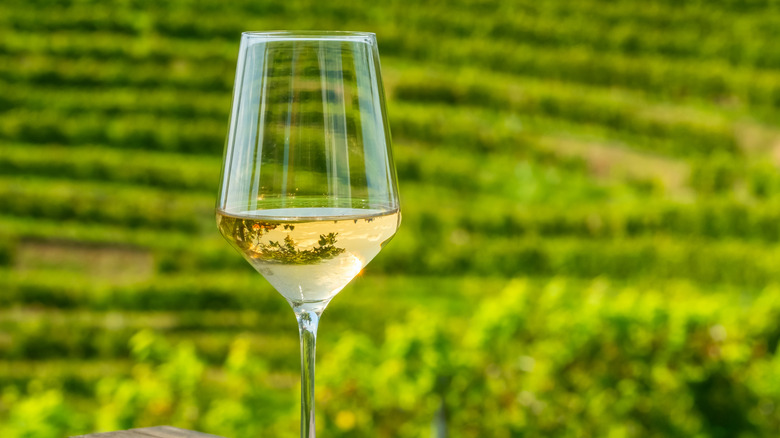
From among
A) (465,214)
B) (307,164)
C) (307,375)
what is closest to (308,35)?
(307,164)

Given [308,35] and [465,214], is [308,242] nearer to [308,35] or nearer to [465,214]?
[308,35]

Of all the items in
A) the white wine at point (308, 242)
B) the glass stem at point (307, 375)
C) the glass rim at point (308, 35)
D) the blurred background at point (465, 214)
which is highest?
the glass rim at point (308, 35)

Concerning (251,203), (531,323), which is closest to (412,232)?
(531,323)

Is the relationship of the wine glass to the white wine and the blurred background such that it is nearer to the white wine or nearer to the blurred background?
the white wine

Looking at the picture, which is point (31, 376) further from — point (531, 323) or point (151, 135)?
point (531, 323)

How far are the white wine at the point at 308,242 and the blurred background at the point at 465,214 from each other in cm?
285

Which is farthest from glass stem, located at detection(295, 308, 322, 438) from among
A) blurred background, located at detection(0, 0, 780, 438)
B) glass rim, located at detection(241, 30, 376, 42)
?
blurred background, located at detection(0, 0, 780, 438)

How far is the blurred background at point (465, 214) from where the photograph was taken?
4.59 metres

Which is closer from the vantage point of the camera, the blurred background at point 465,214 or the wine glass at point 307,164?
the wine glass at point 307,164

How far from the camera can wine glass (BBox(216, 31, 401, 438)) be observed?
4.49 ft

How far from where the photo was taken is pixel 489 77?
1675 centimetres

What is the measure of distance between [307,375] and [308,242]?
0.18 meters

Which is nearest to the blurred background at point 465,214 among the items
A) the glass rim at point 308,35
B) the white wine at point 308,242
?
the white wine at point 308,242

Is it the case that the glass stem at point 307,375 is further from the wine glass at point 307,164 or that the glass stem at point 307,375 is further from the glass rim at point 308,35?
the glass rim at point 308,35
